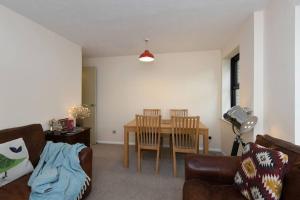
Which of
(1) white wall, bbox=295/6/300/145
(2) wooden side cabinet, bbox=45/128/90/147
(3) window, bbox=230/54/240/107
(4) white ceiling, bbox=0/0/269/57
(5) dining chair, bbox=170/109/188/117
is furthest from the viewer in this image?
(5) dining chair, bbox=170/109/188/117

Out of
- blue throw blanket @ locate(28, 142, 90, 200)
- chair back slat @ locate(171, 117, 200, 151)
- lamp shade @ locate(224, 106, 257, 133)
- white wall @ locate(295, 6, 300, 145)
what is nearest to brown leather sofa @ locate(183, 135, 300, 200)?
white wall @ locate(295, 6, 300, 145)

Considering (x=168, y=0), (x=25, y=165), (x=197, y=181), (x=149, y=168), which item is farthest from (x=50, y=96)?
(x=197, y=181)

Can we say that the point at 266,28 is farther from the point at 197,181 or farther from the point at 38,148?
the point at 38,148

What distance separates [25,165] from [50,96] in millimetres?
1275

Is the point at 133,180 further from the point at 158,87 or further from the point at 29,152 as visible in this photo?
the point at 158,87

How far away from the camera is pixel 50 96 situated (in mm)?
2738

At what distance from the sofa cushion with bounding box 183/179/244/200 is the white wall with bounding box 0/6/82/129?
7.26ft

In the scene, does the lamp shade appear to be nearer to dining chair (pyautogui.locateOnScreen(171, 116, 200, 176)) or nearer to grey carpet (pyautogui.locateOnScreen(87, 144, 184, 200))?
dining chair (pyautogui.locateOnScreen(171, 116, 200, 176))

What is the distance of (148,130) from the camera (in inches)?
107

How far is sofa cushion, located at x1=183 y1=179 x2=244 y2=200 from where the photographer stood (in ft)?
4.22

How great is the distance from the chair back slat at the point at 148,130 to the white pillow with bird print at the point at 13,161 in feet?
4.83

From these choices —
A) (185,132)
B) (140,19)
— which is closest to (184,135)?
(185,132)

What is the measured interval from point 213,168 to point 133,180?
4.30ft

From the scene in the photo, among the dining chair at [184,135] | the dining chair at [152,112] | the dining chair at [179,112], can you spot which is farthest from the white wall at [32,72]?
the dining chair at [179,112]
